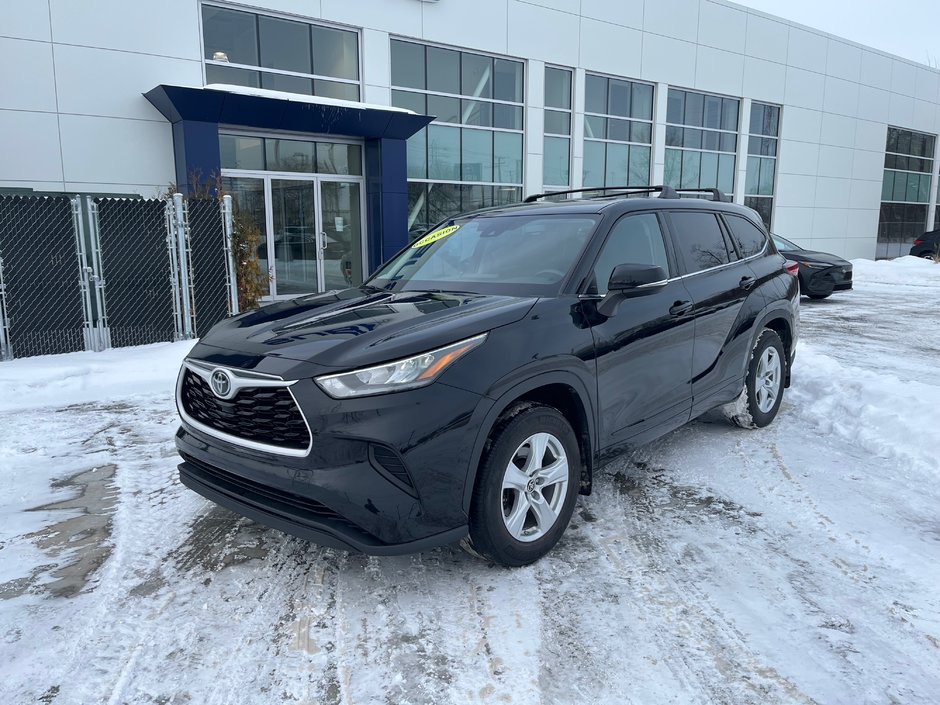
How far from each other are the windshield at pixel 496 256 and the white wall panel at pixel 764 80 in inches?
837

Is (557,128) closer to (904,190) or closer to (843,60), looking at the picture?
(843,60)

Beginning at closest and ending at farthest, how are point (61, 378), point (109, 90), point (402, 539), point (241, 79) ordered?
point (402, 539) → point (61, 378) → point (109, 90) → point (241, 79)

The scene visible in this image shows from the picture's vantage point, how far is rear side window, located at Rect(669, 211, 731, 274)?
4.56 m

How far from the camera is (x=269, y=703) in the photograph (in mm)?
2389

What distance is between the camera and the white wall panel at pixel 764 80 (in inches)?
874

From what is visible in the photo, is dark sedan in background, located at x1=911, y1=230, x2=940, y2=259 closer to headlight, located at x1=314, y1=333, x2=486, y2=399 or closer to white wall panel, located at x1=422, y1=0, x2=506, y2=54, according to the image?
white wall panel, located at x1=422, y1=0, x2=506, y2=54

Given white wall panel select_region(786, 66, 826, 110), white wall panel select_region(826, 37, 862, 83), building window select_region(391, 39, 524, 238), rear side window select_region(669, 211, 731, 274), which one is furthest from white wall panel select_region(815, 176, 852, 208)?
rear side window select_region(669, 211, 731, 274)

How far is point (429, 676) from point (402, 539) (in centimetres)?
53

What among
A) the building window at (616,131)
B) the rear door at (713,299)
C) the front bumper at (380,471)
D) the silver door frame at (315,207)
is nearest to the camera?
the front bumper at (380,471)

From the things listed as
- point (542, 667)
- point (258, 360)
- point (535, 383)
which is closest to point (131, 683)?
point (258, 360)

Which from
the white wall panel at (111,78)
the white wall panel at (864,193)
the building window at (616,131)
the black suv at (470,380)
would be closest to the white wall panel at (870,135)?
the white wall panel at (864,193)

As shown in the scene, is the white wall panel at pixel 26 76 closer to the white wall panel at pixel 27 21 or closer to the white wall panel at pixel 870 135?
the white wall panel at pixel 27 21

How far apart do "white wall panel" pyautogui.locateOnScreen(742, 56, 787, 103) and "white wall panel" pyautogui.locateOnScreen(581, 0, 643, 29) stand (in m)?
5.49

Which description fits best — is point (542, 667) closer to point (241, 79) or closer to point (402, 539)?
point (402, 539)
